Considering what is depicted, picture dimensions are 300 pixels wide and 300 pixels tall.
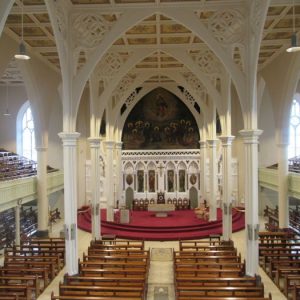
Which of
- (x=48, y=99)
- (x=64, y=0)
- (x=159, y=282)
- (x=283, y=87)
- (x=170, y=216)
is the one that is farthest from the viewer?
(x=170, y=216)

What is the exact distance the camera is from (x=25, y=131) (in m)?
27.9

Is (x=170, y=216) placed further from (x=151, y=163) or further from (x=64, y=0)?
(x=64, y=0)

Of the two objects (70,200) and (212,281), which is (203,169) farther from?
(212,281)

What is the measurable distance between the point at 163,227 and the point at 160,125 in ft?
33.6

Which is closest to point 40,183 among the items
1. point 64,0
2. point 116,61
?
point 116,61

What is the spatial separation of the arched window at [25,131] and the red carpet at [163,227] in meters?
7.21

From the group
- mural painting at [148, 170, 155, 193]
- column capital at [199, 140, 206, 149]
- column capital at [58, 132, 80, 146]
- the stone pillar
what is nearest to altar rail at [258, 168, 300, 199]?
the stone pillar

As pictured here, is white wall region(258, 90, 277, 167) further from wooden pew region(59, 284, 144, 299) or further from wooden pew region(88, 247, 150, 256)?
wooden pew region(59, 284, 144, 299)

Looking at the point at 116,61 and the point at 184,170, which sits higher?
the point at 116,61

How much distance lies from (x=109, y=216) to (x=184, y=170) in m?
8.49

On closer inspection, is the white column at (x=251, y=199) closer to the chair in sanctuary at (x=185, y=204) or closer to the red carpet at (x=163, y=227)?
the red carpet at (x=163, y=227)

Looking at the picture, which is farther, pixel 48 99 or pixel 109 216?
pixel 109 216

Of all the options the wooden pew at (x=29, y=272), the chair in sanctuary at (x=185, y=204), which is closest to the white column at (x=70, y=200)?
the wooden pew at (x=29, y=272)

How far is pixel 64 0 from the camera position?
11656 millimetres
